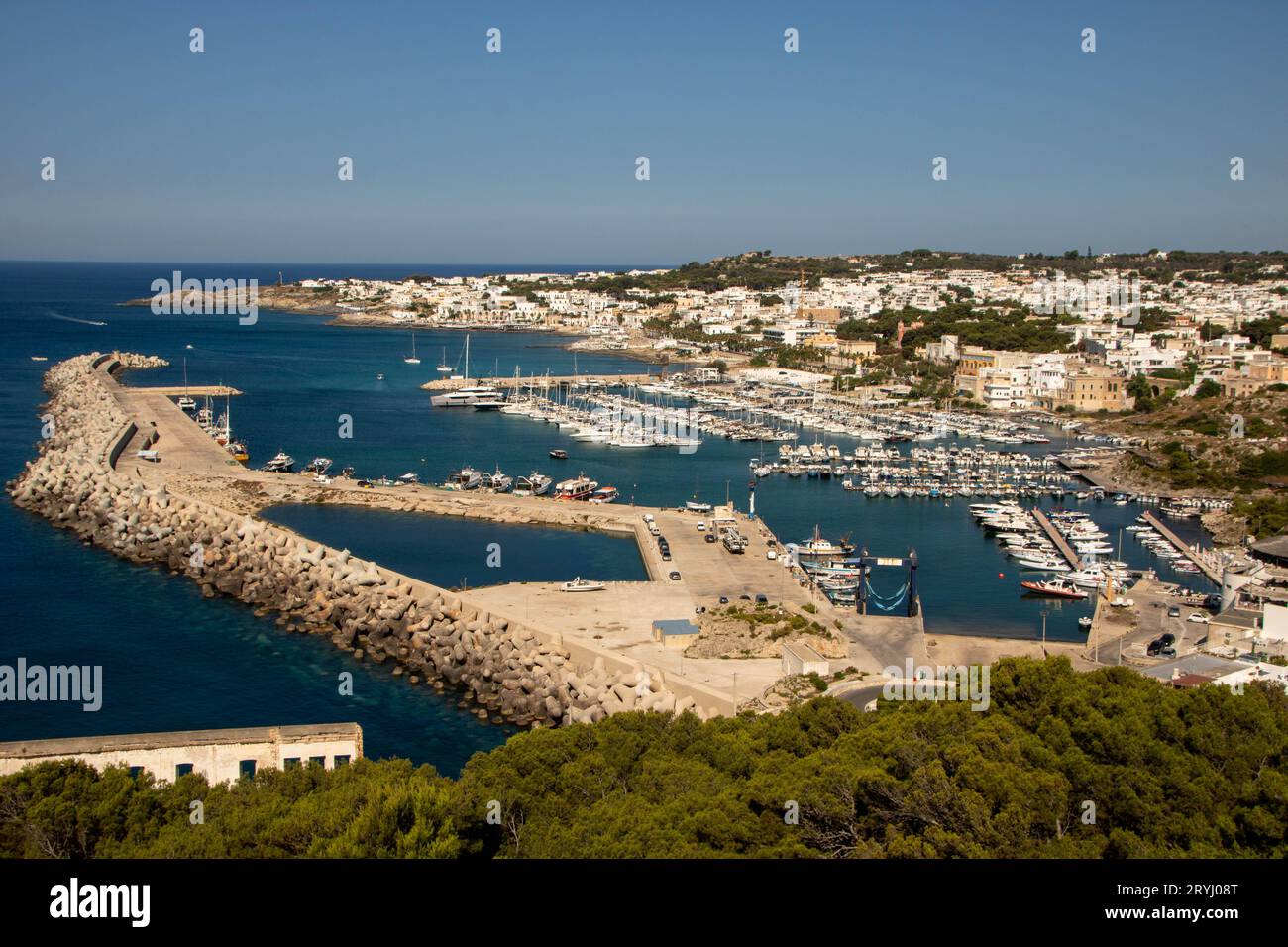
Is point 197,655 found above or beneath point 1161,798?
beneath

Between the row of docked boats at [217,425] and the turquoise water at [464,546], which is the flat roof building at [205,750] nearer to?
the turquoise water at [464,546]

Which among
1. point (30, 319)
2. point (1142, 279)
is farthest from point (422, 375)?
point (1142, 279)

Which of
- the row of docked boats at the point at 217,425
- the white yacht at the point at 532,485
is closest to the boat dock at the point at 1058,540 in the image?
the white yacht at the point at 532,485

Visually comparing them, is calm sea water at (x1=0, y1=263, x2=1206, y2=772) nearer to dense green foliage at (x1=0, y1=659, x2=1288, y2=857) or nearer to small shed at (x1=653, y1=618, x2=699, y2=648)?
small shed at (x1=653, y1=618, x2=699, y2=648)

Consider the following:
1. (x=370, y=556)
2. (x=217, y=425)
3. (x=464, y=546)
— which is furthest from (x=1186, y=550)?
(x=217, y=425)

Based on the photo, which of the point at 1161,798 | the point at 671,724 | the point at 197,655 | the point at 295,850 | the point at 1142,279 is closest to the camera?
the point at 295,850

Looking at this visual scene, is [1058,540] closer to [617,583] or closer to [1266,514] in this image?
[1266,514]
